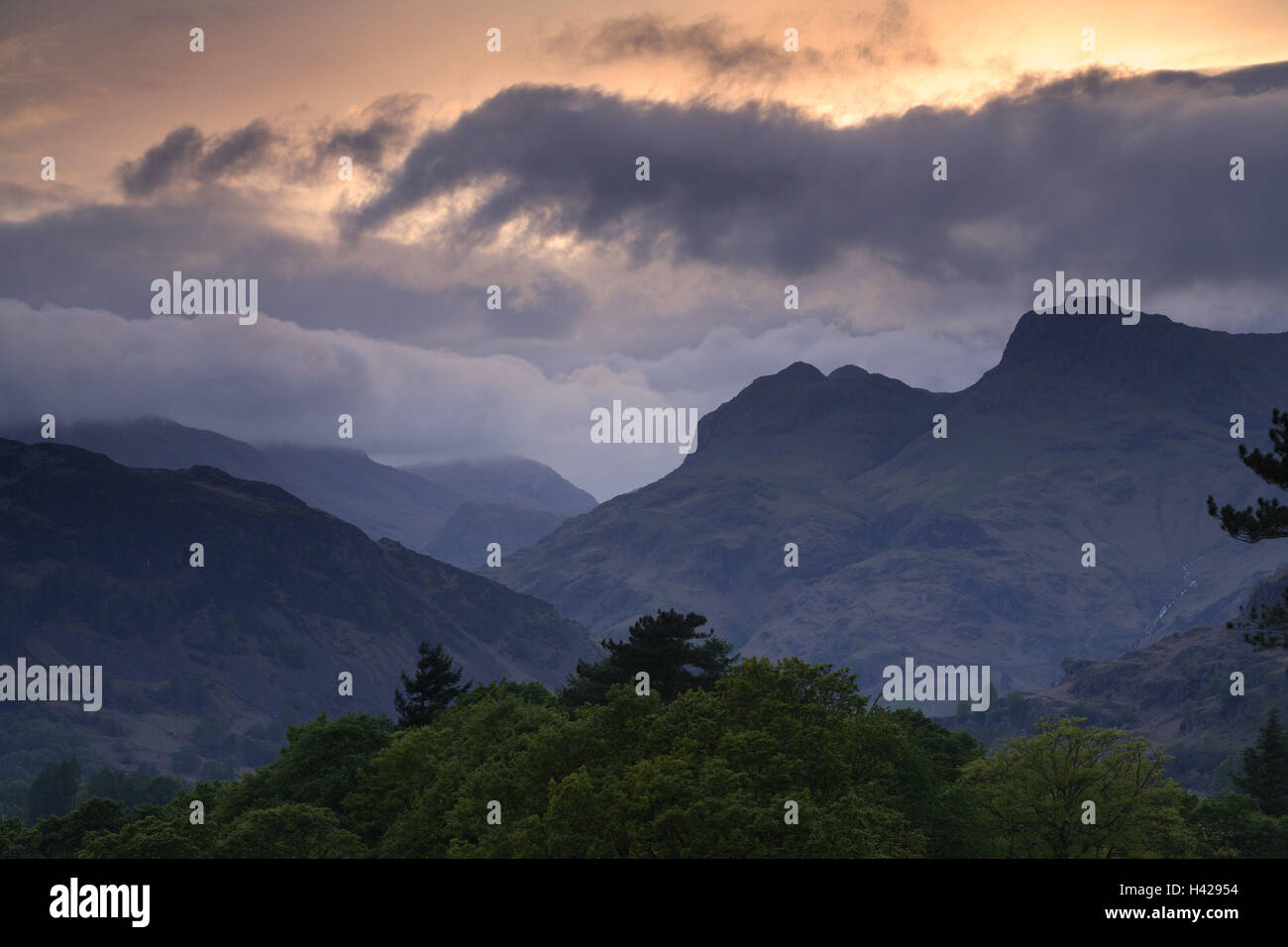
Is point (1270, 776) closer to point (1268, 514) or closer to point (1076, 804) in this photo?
point (1076, 804)

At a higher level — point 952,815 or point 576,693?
point 576,693

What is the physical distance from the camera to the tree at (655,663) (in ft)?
405

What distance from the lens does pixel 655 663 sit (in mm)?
124062

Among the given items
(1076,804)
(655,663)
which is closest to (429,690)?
(655,663)

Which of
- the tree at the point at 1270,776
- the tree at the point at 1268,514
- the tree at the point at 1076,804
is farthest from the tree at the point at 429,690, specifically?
the tree at the point at 1268,514

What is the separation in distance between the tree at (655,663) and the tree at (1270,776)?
83136 mm

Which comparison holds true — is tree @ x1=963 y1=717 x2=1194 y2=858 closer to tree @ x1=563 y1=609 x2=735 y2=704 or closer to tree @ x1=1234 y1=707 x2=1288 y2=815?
tree @ x1=563 y1=609 x2=735 y2=704

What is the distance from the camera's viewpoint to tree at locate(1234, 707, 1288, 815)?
16388 cm

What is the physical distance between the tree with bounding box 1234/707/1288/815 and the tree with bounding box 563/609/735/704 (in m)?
83.1

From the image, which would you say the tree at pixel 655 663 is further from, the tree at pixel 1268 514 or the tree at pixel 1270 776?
the tree at pixel 1270 776
